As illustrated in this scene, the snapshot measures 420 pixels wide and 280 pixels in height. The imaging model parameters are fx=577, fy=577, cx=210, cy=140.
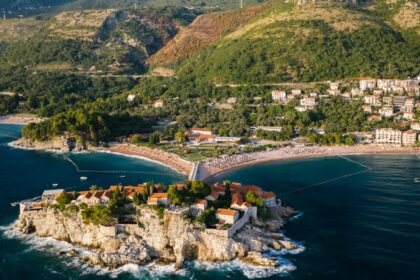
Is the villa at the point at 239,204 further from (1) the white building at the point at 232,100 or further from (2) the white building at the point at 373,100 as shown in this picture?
(1) the white building at the point at 232,100

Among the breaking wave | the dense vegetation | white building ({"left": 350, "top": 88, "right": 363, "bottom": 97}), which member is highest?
the dense vegetation

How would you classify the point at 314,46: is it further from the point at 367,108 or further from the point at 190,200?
the point at 190,200

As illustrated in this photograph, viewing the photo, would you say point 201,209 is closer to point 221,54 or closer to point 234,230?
point 234,230

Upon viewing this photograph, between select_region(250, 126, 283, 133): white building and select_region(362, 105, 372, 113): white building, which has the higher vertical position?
select_region(362, 105, 372, 113): white building

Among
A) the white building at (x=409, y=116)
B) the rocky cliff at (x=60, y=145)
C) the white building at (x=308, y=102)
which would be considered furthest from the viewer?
the white building at (x=308, y=102)

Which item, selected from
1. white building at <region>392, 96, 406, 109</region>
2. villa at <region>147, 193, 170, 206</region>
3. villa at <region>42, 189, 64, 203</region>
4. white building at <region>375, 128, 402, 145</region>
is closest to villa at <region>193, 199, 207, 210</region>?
villa at <region>147, 193, 170, 206</region>

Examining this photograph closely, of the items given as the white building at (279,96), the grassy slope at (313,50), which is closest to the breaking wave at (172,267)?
the white building at (279,96)

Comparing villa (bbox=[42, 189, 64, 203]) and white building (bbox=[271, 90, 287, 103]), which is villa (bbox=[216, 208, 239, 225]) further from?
white building (bbox=[271, 90, 287, 103])

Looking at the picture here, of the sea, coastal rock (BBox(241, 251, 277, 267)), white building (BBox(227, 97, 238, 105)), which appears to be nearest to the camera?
the sea
